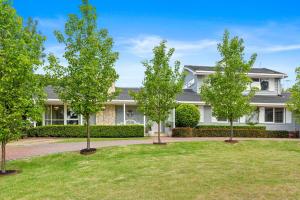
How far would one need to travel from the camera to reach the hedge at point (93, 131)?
95.3 ft

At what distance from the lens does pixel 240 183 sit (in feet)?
34.0

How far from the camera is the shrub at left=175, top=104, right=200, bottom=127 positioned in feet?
102

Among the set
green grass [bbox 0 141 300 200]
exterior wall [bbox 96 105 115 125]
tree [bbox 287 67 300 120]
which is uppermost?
tree [bbox 287 67 300 120]

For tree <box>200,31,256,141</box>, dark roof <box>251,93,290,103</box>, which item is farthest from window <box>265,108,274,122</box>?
tree <box>200,31,256,141</box>

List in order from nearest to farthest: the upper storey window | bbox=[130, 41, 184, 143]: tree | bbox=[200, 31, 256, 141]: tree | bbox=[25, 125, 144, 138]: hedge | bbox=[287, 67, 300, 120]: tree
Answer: bbox=[130, 41, 184, 143]: tree < bbox=[200, 31, 256, 141]: tree < bbox=[287, 67, 300, 120]: tree < bbox=[25, 125, 144, 138]: hedge < the upper storey window

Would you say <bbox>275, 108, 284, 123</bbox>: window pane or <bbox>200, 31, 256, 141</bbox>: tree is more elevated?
<bbox>200, 31, 256, 141</bbox>: tree

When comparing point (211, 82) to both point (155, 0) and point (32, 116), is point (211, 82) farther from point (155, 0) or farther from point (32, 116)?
point (32, 116)

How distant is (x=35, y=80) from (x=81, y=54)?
3.83m

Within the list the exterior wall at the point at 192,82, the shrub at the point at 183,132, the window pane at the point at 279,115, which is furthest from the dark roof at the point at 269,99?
the shrub at the point at 183,132

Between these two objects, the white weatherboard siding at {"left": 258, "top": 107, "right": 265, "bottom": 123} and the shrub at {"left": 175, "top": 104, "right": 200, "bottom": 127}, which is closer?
the shrub at {"left": 175, "top": 104, "right": 200, "bottom": 127}

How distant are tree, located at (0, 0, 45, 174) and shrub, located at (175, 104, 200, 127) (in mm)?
17948

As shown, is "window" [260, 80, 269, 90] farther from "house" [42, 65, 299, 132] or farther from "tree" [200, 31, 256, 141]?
"tree" [200, 31, 256, 141]

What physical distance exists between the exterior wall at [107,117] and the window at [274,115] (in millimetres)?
16203

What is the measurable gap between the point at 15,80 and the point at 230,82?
46.4 ft
